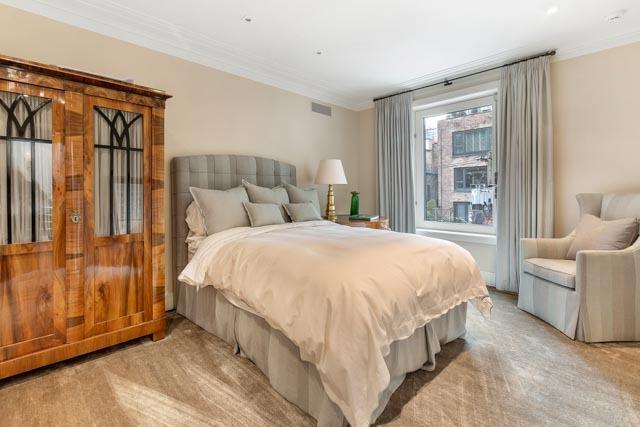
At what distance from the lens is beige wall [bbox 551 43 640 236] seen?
9.52 ft

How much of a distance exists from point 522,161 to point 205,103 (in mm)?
3335

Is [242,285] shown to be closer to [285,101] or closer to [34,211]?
[34,211]

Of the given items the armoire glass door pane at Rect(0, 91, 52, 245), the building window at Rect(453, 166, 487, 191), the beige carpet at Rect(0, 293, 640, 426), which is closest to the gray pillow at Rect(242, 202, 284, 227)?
the beige carpet at Rect(0, 293, 640, 426)

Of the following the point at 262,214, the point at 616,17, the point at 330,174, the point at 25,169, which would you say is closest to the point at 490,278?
the point at 330,174

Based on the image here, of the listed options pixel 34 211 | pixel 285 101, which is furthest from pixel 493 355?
pixel 285 101

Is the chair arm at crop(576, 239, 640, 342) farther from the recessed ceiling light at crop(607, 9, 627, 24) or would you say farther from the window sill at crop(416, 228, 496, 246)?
the recessed ceiling light at crop(607, 9, 627, 24)

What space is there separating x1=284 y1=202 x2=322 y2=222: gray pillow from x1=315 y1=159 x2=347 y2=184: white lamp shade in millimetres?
665

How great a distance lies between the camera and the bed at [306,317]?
1367 mm

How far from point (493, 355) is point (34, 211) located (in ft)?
9.99

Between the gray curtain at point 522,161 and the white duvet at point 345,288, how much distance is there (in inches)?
62.7

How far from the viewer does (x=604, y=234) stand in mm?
2568

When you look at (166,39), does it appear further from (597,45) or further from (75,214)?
(597,45)

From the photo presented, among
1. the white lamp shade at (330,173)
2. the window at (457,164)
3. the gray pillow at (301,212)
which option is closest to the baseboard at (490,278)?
the window at (457,164)

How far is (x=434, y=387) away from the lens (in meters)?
1.82
